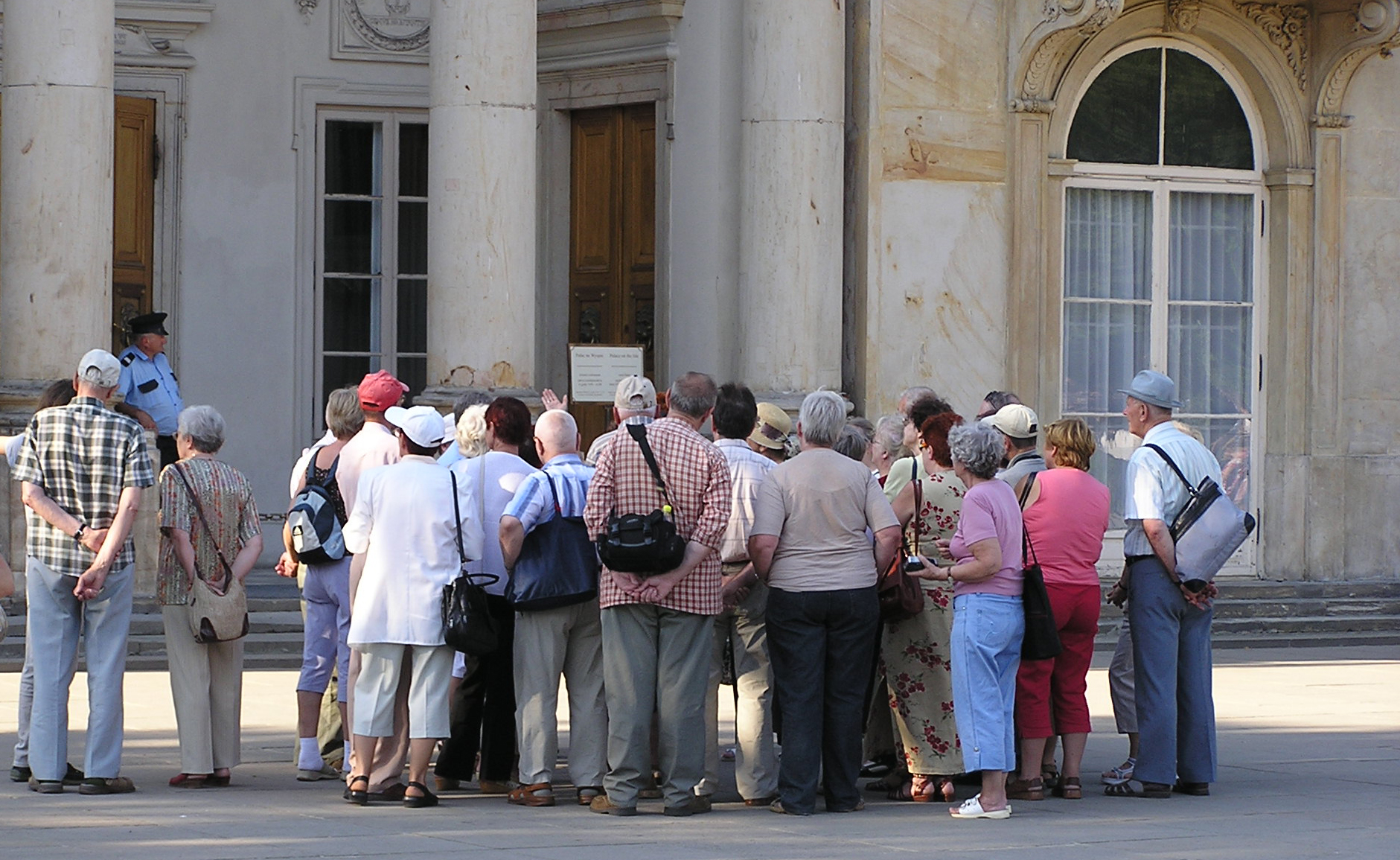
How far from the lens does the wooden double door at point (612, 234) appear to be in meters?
15.5

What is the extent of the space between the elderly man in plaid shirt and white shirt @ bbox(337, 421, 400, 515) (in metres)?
0.80

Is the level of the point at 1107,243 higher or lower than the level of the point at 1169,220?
lower

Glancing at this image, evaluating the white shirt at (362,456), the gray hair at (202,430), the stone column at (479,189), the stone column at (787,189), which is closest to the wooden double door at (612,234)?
the stone column at (787,189)

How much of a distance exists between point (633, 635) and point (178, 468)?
202 cm

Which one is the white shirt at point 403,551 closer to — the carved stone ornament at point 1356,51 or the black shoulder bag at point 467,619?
the black shoulder bag at point 467,619

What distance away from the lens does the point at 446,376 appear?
13.5 metres

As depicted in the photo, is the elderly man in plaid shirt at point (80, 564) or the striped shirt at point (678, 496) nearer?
the striped shirt at point (678, 496)

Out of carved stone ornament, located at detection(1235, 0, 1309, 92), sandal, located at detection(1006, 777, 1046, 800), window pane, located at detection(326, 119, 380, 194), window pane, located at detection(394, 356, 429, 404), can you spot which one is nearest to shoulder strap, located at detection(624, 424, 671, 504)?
sandal, located at detection(1006, 777, 1046, 800)

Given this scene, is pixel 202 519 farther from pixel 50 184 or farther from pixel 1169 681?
pixel 50 184

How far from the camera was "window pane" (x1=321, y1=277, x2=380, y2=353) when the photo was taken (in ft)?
53.2

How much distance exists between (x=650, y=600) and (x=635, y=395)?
2.89 feet

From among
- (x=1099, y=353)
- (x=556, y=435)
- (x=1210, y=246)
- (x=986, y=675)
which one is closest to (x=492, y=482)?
(x=556, y=435)

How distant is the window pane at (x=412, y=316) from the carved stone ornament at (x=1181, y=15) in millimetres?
5773

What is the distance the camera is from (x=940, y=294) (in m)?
14.9
